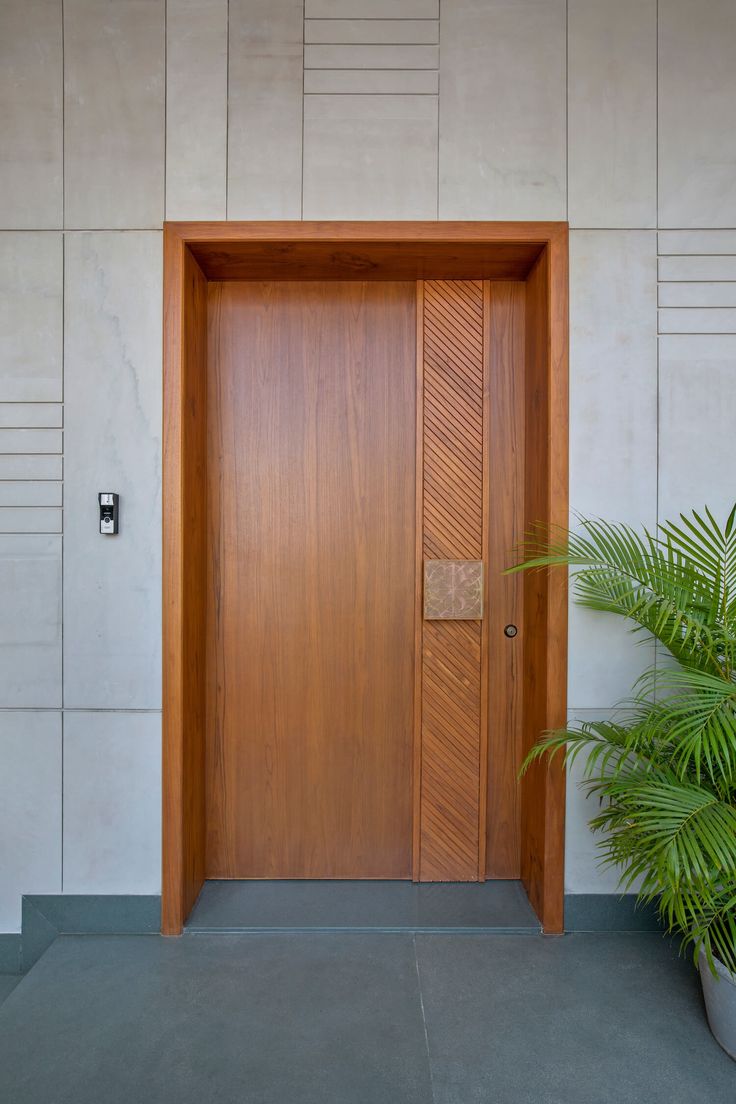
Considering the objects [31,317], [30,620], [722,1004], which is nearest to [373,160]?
[31,317]

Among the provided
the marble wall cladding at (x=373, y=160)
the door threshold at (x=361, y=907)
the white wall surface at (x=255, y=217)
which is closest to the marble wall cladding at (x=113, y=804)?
the white wall surface at (x=255, y=217)

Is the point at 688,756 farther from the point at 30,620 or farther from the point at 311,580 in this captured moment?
the point at 30,620

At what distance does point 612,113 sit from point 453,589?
5.61 feet

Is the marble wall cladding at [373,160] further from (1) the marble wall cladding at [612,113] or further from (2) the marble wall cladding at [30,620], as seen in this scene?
(2) the marble wall cladding at [30,620]

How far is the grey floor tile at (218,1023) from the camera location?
1624mm

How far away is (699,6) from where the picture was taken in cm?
220

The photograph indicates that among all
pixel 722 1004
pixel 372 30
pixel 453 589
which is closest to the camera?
pixel 722 1004

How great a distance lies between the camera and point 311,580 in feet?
8.26

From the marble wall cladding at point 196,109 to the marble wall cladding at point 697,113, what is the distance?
148 centimetres

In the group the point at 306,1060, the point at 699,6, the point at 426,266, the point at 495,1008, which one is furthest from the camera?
the point at 426,266

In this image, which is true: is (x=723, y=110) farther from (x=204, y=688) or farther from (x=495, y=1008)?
(x=495, y=1008)

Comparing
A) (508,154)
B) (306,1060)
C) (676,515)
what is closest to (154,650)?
(306,1060)

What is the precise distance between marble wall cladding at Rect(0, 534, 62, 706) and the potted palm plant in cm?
163

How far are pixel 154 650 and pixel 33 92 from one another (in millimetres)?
1928
